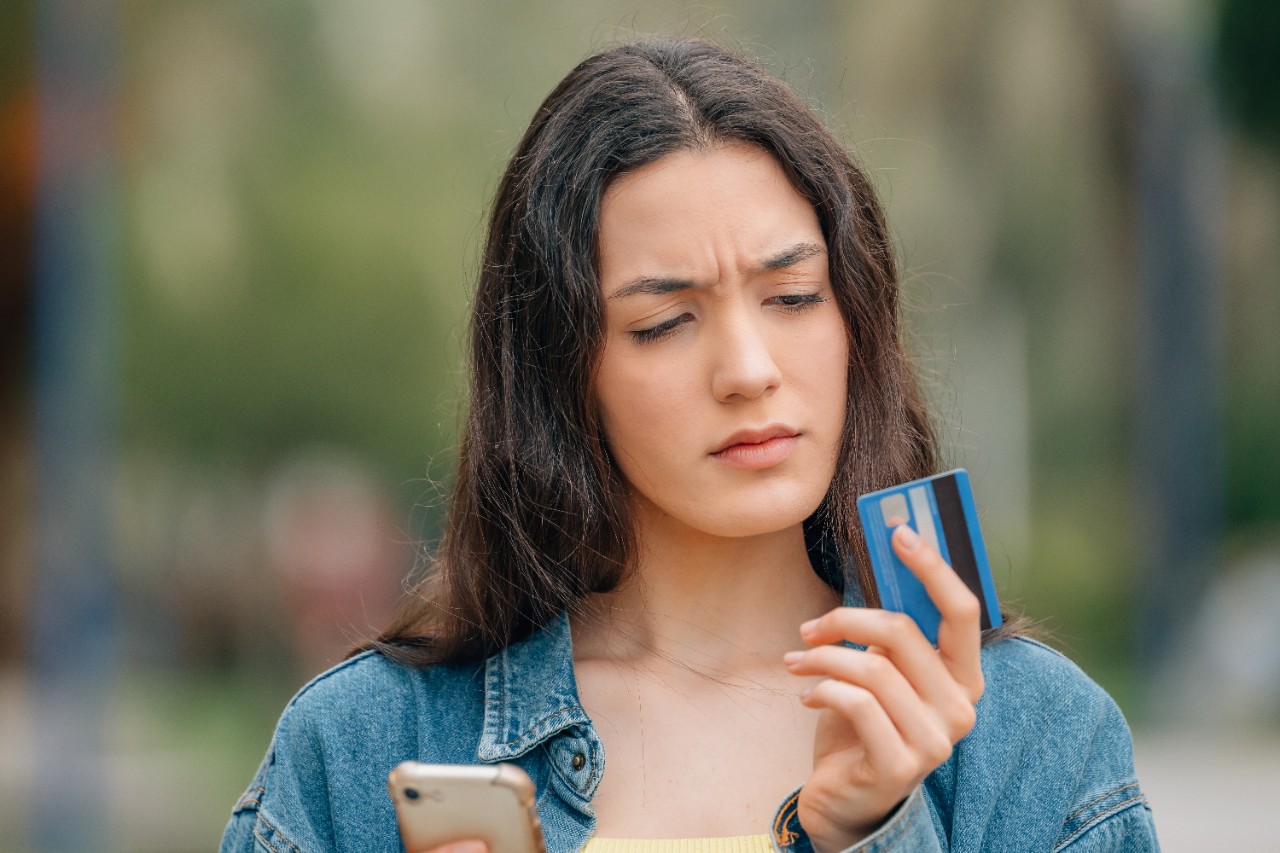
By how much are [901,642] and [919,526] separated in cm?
14

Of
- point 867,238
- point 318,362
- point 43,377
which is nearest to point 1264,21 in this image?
point 318,362

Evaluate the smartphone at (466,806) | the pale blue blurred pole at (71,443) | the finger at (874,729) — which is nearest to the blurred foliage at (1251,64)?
the pale blue blurred pole at (71,443)

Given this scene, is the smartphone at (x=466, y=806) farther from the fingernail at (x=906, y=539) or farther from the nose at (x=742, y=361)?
the nose at (x=742, y=361)

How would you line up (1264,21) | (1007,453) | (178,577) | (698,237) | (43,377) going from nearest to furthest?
(698,237), (43,377), (1264,21), (178,577), (1007,453)

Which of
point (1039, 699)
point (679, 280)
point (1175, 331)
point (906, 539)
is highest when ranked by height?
point (1175, 331)

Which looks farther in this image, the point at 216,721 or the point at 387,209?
the point at 387,209

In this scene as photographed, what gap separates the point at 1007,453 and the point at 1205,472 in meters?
1.85

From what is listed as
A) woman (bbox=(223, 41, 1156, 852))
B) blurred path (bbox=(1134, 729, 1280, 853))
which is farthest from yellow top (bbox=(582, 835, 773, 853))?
blurred path (bbox=(1134, 729, 1280, 853))

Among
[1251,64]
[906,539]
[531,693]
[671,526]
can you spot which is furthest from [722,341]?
[1251,64]

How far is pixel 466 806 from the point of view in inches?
73.0

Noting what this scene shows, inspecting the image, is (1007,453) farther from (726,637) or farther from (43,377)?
(726,637)

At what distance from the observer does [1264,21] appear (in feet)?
37.0

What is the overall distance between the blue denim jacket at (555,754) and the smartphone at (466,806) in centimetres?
34

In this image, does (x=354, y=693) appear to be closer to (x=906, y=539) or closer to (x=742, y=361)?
(x=742, y=361)
